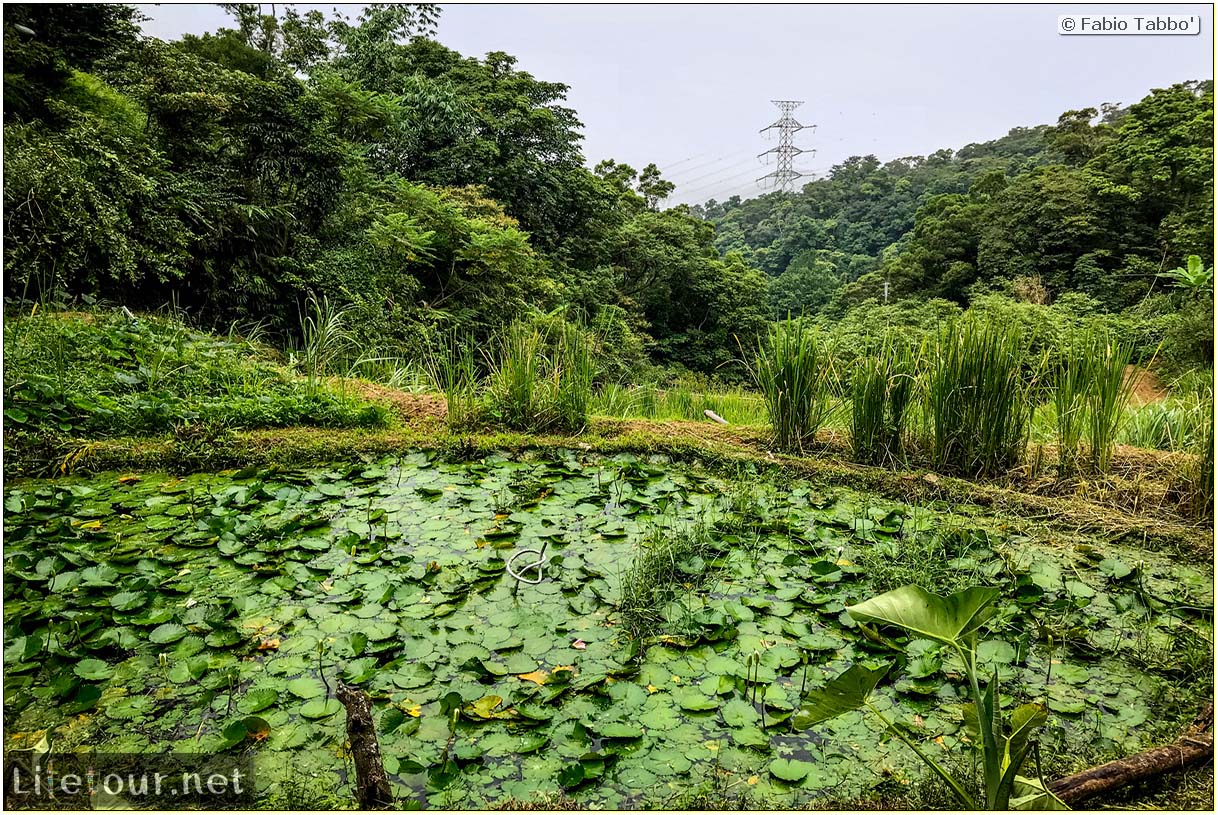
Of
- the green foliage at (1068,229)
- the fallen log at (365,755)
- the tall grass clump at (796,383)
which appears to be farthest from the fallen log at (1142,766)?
the green foliage at (1068,229)

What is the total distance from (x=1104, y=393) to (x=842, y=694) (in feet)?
9.17

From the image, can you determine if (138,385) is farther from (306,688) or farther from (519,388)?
(306,688)

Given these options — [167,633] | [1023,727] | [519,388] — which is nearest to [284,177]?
[519,388]

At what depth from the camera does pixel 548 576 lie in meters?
2.13

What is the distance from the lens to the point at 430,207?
851 centimetres

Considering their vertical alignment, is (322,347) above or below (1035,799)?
above

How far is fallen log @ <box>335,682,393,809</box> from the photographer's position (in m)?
1.17

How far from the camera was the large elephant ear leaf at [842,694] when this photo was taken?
107 cm

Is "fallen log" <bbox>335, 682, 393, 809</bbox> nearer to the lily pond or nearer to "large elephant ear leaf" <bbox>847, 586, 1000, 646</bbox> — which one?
the lily pond

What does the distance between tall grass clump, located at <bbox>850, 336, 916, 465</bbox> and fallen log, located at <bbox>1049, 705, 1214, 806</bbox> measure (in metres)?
2.09

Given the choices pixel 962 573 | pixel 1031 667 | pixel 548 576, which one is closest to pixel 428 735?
pixel 548 576

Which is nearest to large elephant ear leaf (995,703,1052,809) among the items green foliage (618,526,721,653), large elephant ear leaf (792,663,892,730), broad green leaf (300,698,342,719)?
large elephant ear leaf (792,663,892,730)

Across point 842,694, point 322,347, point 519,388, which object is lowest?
point 842,694

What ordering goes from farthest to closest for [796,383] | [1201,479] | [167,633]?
[796,383], [1201,479], [167,633]
